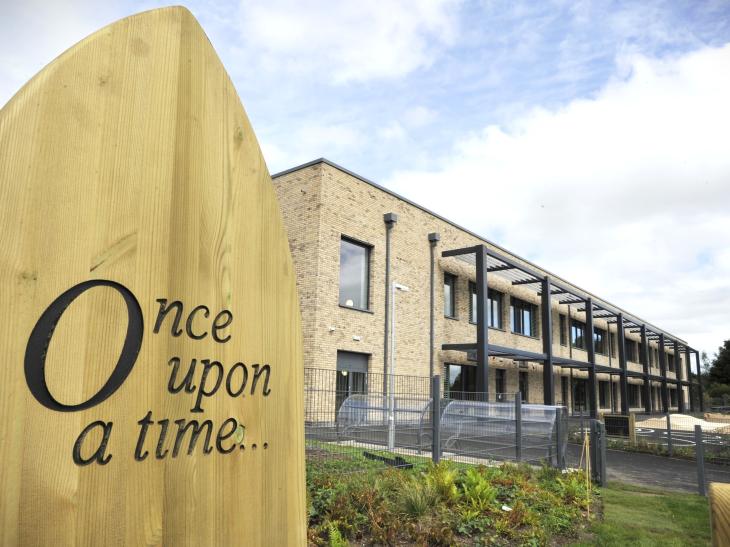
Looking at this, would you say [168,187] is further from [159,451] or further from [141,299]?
[159,451]

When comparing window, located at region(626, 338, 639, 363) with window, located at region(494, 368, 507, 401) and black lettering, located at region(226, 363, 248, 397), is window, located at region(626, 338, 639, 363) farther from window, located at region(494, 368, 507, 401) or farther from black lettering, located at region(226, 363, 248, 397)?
black lettering, located at region(226, 363, 248, 397)

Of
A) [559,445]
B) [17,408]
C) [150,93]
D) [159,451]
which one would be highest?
[150,93]

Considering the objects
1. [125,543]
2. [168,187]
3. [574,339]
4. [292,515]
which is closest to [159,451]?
[125,543]

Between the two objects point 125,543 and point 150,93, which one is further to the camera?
point 150,93

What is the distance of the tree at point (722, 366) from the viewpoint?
227 ft

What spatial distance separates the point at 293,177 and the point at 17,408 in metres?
18.1

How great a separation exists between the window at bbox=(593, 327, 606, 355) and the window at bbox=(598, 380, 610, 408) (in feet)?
→ 8.07

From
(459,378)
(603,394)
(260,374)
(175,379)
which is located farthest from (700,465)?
(603,394)

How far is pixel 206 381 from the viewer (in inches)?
72.1

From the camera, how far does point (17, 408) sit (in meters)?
1.47

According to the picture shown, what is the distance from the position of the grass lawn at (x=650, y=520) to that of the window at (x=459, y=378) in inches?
491

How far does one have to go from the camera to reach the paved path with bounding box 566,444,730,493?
40.0ft

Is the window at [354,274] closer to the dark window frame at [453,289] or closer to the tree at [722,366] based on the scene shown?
the dark window frame at [453,289]

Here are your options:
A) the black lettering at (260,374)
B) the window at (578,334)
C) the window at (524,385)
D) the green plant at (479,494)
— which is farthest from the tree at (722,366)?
the black lettering at (260,374)
